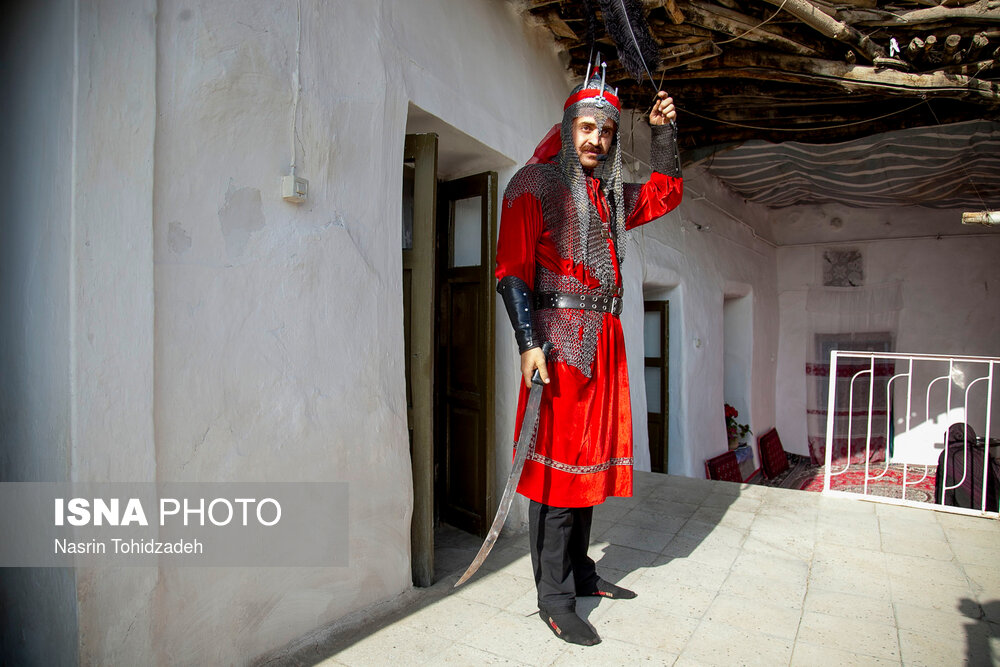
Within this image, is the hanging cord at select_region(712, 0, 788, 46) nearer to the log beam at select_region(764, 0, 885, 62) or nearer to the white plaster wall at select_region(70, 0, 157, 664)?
the log beam at select_region(764, 0, 885, 62)

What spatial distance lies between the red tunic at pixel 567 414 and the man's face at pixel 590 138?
95 millimetres

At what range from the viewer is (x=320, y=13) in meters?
2.06

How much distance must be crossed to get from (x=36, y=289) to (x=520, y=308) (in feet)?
4.28

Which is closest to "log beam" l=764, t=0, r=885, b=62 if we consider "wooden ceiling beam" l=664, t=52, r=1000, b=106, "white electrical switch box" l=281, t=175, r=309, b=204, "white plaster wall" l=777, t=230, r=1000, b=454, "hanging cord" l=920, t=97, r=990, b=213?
"wooden ceiling beam" l=664, t=52, r=1000, b=106

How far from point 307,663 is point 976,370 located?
9.19 metres

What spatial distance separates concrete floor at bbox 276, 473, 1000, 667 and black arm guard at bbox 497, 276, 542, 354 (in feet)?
3.24

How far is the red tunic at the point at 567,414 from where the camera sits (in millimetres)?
2156

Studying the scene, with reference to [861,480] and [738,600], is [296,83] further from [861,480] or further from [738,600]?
[861,480]

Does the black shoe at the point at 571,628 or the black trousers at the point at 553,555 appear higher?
the black trousers at the point at 553,555

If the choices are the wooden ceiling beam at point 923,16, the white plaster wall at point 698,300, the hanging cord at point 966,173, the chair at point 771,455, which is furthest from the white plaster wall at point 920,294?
the wooden ceiling beam at point 923,16

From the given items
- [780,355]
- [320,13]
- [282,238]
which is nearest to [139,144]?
[282,238]

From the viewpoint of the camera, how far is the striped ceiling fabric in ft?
16.1

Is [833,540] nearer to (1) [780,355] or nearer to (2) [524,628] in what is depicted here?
(2) [524,628]

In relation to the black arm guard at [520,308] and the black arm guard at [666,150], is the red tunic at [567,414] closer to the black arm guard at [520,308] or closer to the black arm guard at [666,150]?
the black arm guard at [520,308]
